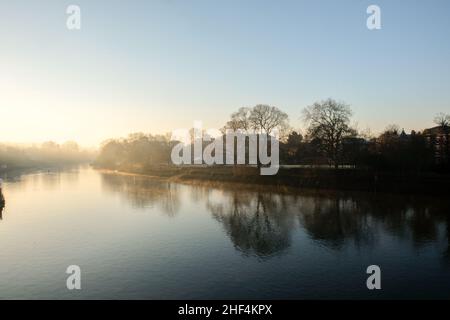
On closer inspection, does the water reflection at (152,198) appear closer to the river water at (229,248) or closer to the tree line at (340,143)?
the river water at (229,248)

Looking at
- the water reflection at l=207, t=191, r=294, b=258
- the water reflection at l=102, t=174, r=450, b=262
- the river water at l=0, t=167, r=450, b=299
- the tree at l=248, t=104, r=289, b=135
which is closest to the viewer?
the river water at l=0, t=167, r=450, b=299

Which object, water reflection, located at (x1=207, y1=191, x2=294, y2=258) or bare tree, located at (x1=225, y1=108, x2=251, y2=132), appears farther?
bare tree, located at (x1=225, y1=108, x2=251, y2=132)

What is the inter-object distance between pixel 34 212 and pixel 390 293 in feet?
158

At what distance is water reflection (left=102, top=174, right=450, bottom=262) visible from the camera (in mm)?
36812

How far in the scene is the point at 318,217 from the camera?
48500 millimetres

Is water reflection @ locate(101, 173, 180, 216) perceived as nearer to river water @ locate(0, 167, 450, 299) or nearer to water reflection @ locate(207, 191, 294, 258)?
river water @ locate(0, 167, 450, 299)

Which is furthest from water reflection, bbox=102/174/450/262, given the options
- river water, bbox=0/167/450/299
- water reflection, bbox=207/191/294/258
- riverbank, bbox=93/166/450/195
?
riverbank, bbox=93/166/450/195

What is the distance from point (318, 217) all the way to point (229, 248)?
1848 centimetres

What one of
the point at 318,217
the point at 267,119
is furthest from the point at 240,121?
the point at 318,217

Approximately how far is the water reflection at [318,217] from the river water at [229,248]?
14cm

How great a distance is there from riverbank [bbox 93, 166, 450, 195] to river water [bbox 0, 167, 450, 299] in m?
3.94

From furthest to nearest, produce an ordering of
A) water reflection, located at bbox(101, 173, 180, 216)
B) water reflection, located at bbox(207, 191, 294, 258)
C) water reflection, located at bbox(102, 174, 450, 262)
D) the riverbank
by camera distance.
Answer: the riverbank, water reflection, located at bbox(101, 173, 180, 216), water reflection, located at bbox(102, 174, 450, 262), water reflection, located at bbox(207, 191, 294, 258)
